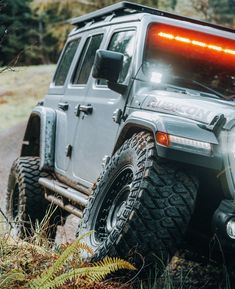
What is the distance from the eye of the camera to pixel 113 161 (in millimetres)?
4617

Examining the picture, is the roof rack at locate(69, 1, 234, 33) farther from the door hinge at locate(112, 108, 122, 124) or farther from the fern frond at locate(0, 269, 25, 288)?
the fern frond at locate(0, 269, 25, 288)

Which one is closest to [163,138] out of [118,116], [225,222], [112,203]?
[225,222]

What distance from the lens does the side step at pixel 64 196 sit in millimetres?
5633

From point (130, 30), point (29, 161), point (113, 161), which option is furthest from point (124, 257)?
point (29, 161)

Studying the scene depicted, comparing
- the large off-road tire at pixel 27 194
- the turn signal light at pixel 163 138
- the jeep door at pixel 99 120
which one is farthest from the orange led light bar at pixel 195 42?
the large off-road tire at pixel 27 194

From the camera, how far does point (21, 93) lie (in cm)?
2544

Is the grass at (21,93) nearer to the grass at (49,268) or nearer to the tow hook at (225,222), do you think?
the grass at (49,268)

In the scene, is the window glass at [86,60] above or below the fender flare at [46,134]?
above

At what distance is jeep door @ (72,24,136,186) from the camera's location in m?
5.40

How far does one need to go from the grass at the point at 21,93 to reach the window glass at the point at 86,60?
39.2 ft

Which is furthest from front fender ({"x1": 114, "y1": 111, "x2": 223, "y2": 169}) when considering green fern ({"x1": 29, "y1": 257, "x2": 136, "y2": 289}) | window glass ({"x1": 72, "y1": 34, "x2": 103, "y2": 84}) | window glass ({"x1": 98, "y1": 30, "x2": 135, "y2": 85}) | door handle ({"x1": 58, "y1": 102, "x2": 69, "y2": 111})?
door handle ({"x1": 58, "y1": 102, "x2": 69, "y2": 111})

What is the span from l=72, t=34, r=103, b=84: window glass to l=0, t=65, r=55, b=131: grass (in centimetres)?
1194

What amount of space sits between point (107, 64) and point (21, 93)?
20861mm

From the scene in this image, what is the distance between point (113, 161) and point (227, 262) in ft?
3.32
